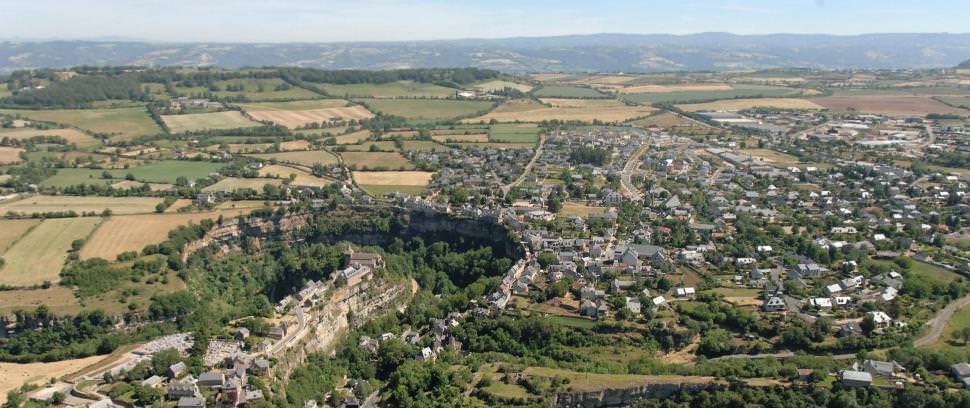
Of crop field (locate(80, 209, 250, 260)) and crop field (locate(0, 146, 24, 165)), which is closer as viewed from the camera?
crop field (locate(80, 209, 250, 260))

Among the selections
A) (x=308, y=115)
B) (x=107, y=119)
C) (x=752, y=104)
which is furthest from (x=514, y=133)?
(x=107, y=119)

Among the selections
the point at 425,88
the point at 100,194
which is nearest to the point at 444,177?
the point at 100,194

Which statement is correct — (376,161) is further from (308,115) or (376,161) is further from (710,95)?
(710,95)

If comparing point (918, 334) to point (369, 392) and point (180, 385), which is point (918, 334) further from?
point (180, 385)

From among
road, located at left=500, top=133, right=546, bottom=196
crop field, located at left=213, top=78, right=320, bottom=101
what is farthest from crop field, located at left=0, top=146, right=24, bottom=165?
road, located at left=500, top=133, right=546, bottom=196

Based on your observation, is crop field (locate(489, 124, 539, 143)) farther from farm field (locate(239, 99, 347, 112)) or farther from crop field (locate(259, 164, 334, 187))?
farm field (locate(239, 99, 347, 112))

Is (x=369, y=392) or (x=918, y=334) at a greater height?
(x=918, y=334)

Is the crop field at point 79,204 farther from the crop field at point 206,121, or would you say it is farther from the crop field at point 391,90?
the crop field at point 391,90
